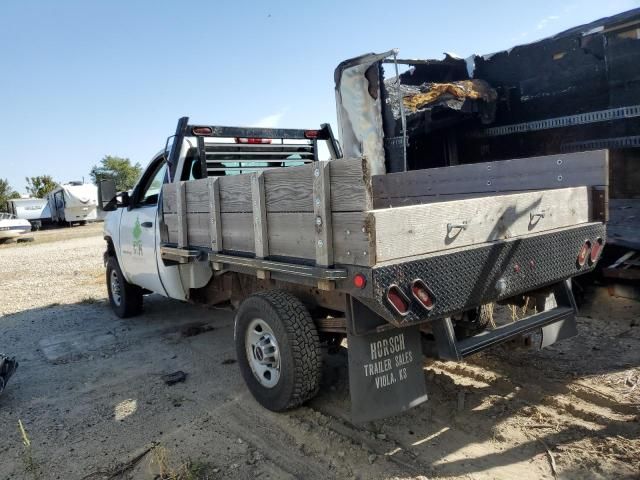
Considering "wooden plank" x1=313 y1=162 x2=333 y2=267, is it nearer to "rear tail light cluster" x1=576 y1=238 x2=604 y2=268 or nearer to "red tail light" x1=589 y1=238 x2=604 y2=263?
"rear tail light cluster" x1=576 y1=238 x2=604 y2=268

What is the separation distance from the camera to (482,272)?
9.75 ft

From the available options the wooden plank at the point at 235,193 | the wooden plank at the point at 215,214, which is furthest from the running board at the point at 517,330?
the wooden plank at the point at 215,214

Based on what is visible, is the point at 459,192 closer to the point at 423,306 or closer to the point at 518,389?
the point at 518,389

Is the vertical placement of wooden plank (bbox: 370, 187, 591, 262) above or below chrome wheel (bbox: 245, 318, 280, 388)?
above

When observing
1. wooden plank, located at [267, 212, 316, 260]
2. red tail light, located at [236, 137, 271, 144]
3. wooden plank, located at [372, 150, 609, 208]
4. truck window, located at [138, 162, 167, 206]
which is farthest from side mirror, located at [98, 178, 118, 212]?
wooden plank, located at [267, 212, 316, 260]

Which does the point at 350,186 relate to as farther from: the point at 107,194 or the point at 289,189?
the point at 107,194

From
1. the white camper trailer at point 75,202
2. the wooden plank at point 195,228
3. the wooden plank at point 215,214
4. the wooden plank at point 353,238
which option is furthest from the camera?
the white camper trailer at point 75,202

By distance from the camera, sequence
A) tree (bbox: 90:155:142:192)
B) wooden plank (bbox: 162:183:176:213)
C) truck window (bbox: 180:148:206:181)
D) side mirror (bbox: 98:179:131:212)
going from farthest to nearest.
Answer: tree (bbox: 90:155:142:192) < side mirror (bbox: 98:179:131:212) < truck window (bbox: 180:148:206:181) < wooden plank (bbox: 162:183:176:213)

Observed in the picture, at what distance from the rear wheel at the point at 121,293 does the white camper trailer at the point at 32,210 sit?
3035 cm

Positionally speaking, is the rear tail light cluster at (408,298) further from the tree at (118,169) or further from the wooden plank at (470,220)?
the tree at (118,169)

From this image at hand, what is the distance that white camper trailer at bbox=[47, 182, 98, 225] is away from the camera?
98.4ft

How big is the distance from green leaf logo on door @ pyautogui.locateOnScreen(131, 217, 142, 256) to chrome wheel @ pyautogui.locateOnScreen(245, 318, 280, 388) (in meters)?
2.45

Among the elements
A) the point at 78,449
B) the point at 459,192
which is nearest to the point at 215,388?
the point at 78,449

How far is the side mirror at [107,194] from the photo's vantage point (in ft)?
19.7
